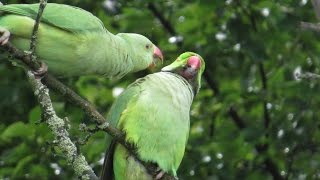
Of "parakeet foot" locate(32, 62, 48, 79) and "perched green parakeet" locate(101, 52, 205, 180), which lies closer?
"parakeet foot" locate(32, 62, 48, 79)

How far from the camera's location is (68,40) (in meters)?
3.79

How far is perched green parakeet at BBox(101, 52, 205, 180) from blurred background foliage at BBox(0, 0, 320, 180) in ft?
4.30

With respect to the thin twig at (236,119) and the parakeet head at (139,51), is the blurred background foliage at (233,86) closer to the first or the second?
the thin twig at (236,119)

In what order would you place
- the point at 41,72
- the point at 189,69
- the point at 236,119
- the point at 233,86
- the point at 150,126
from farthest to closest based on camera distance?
the point at 233,86
the point at 236,119
the point at 189,69
the point at 150,126
the point at 41,72

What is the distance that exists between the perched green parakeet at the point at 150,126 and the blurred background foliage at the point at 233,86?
51.6 inches

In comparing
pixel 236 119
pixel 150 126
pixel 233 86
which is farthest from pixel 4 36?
pixel 233 86

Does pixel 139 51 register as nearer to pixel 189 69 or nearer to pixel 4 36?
pixel 189 69

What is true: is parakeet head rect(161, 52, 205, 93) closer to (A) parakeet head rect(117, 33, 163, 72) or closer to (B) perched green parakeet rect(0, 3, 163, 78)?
(A) parakeet head rect(117, 33, 163, 72)

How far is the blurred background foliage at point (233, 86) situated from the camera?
5.67 meters

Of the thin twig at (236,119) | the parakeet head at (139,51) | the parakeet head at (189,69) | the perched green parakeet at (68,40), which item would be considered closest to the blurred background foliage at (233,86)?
the thin twig at (236,119)

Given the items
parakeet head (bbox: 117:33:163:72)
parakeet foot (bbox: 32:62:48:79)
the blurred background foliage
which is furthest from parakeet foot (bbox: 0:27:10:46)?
the blurred background foliage

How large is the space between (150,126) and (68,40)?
69cm

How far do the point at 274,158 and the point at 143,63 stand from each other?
2151mm

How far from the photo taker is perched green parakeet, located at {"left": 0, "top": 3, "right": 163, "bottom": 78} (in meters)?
3.65
